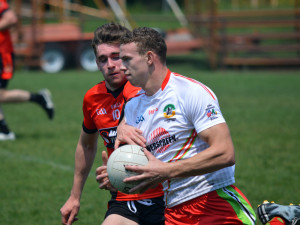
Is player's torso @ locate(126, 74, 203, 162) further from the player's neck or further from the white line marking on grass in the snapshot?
the white line marking on grass

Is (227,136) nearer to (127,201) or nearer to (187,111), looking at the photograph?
(187,111)

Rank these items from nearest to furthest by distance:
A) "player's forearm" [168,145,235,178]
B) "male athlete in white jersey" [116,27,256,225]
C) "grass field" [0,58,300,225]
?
1. "player's forearm" [168,145,235,178]
2. "male athlete in white jersey" [116,27,256,225]
3. "grass field" [0,58,300,225]

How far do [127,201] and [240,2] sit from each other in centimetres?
4042

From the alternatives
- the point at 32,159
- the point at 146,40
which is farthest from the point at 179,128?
the point at 32,159

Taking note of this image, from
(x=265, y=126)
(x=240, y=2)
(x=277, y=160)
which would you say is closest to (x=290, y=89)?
(x=265, y=126)

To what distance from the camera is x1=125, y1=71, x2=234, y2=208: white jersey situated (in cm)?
342

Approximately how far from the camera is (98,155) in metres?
8.43

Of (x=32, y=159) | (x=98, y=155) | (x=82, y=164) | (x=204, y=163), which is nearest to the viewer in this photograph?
(x=204, y=163)

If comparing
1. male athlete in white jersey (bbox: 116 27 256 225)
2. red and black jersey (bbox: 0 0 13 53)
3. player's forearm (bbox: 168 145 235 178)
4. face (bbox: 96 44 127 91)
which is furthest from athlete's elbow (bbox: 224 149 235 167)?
red and black jersey (bbox: 0 0 13 53)

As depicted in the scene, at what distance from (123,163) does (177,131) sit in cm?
43

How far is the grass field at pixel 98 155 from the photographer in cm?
599

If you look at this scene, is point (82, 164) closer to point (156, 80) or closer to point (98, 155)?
point (156, 80)

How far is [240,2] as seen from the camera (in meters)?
42.6

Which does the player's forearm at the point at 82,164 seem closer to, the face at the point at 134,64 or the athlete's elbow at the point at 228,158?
the face at the point at 134,64
